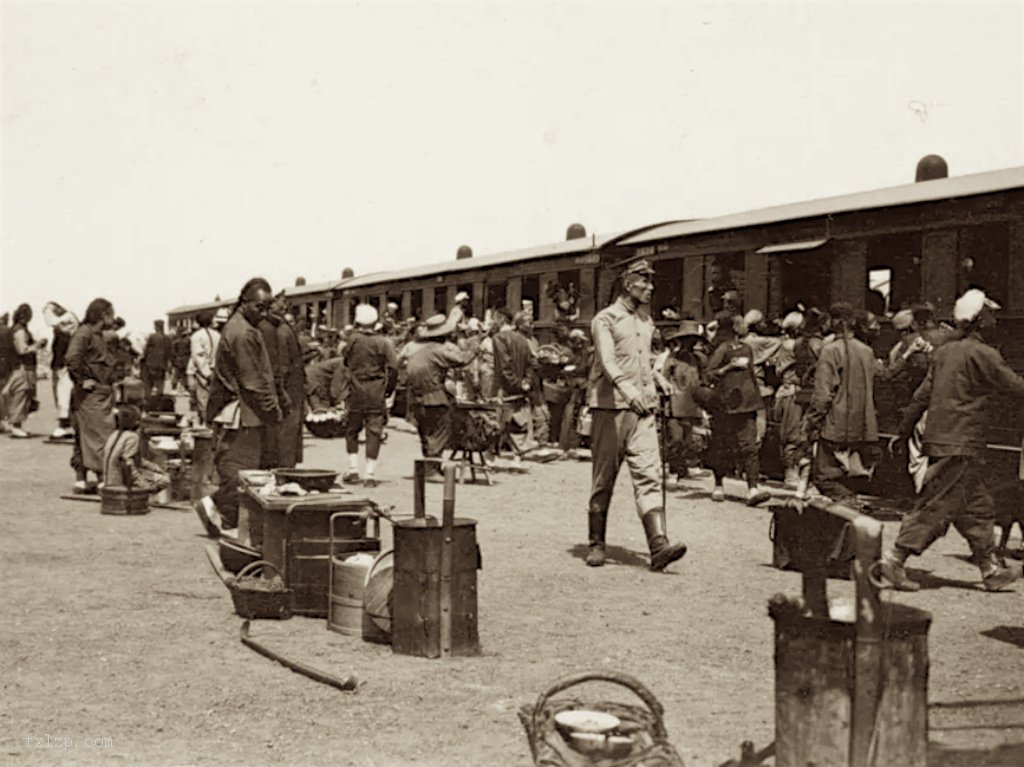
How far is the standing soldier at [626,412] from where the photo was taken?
8.31 meters

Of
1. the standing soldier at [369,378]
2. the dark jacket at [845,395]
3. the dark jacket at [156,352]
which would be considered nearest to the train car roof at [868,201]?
the dark jacket at [845,395]

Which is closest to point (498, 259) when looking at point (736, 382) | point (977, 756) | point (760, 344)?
point (760, 344)

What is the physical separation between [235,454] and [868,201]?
7.53 m

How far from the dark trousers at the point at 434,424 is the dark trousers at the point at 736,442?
2.81 metres

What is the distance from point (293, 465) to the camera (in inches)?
423

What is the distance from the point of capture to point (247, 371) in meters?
8.84

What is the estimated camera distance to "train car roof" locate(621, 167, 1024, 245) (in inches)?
444

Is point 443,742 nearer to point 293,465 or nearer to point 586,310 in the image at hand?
point 293,465

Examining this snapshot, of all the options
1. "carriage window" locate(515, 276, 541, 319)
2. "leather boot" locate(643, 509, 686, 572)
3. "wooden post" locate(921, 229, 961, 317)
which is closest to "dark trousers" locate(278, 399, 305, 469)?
"leather boot" locate(643, 509, 686, 572)

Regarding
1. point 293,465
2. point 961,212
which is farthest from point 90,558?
point 961,212

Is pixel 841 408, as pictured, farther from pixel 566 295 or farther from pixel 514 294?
pixel 514 294

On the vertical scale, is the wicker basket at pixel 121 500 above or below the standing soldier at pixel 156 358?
below

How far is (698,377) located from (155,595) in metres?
7.26

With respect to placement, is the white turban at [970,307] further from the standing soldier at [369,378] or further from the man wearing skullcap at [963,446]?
the standing soldier at [369,378]
